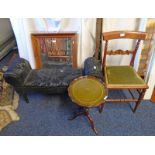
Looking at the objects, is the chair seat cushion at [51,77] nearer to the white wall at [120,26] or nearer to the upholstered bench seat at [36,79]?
the upholstered bench seat at [36,79]

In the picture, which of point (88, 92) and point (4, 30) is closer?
point (88, 92)

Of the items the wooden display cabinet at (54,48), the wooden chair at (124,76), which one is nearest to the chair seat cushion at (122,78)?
the wooden chair at (124,76)

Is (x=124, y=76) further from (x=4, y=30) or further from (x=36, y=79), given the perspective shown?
(x=4, y=30)

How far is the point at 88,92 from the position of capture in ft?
5.10

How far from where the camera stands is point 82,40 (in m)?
2.11

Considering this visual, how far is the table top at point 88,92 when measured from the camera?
57.6 inches

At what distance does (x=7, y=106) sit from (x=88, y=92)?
1.21 meters

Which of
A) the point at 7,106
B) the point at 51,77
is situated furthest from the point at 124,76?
the point at 7,106

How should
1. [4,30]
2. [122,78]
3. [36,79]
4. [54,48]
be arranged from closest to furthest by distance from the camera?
[122,78], [36,79], [54,48], [4,30]

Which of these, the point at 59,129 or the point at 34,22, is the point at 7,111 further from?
the point at 34,22

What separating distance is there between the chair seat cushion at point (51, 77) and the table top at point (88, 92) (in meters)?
0.28

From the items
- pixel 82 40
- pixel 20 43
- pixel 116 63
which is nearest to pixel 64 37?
pixel 82 40
